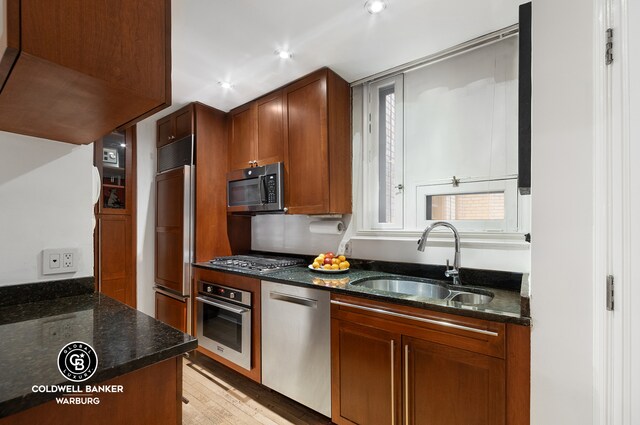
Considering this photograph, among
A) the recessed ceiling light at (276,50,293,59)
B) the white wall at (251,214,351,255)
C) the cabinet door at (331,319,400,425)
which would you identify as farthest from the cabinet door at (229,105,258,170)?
the cabinet door at (331,319,400,425)

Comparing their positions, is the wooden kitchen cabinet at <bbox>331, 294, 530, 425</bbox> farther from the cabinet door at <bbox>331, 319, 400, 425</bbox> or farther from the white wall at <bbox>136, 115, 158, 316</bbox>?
the white wall at <bbox>136, 115, 158, 316</bbox>

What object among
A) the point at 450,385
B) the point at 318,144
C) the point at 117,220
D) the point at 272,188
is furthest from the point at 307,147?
the point at 117,220

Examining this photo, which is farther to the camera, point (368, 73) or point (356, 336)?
point (368, 73)

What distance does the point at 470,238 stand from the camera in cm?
187

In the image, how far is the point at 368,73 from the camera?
2270mm

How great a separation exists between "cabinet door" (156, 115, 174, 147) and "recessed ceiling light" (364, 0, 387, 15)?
2.32m

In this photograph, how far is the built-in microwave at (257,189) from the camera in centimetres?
246

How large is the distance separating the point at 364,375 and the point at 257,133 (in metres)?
2.10

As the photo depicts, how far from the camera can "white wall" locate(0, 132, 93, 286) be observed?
3.84 ft

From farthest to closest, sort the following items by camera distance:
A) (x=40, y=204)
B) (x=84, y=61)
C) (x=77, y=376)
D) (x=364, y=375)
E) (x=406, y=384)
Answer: (x=364, y=375)
(x=406, y=384)
(x=40, y=204)
(x=84, y=61)
(x=77, y=376)

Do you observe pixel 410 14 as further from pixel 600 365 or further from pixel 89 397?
pixel 89 397

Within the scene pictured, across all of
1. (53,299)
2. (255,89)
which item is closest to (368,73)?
(255,89)

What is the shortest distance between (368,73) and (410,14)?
0.67 meters

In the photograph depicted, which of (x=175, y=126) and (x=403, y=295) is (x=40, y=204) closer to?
(x=403, y=295)
